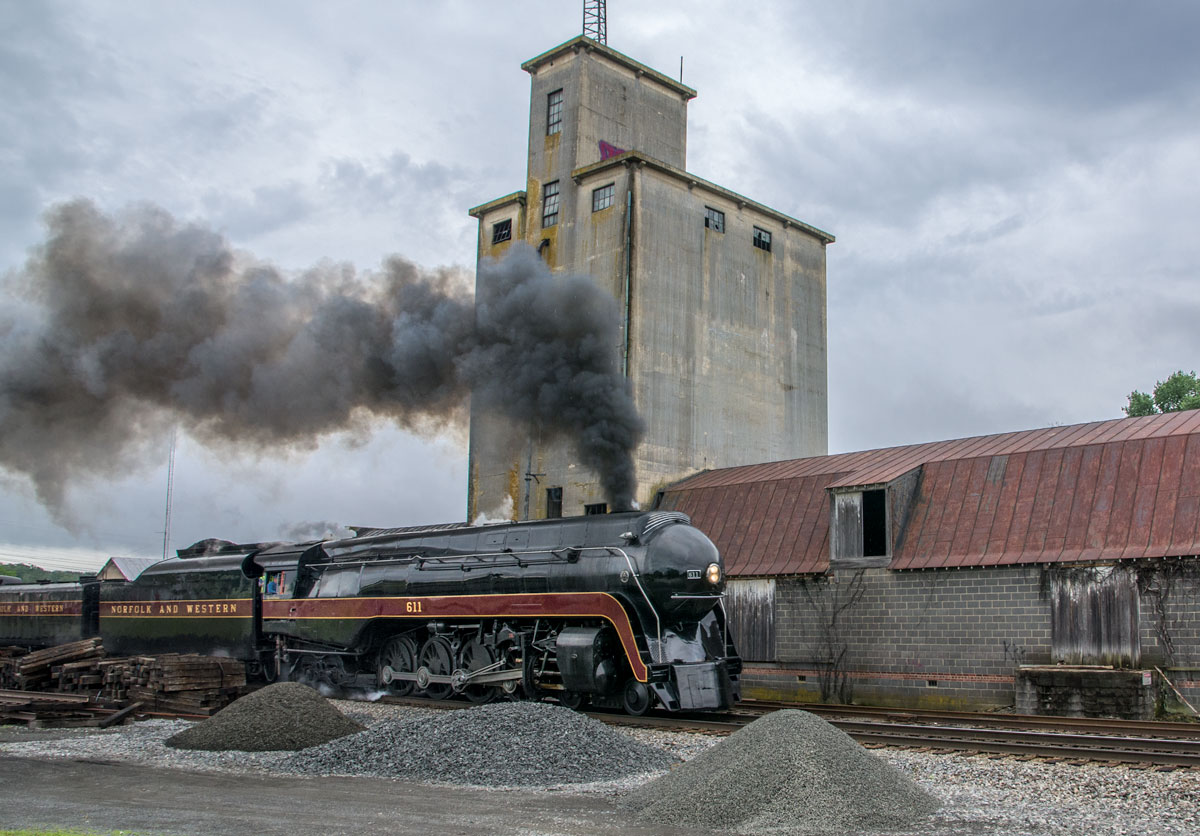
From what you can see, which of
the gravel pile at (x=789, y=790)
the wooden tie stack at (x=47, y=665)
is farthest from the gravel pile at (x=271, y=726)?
the wooden tie stack at (x=47, y=665)

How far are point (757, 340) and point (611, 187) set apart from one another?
22.5 feet

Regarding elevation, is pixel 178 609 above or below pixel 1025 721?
above

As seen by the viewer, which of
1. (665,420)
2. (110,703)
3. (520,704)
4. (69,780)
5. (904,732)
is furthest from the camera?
(665,420)

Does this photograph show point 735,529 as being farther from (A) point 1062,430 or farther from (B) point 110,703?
(B) point 110,703

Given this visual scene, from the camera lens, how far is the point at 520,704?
1321 cm

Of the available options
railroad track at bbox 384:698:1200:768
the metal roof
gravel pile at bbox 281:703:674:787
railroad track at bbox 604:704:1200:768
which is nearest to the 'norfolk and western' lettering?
railroad track at bbox 384:698:1200:768

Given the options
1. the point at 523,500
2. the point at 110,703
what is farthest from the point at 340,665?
the point at 523,500

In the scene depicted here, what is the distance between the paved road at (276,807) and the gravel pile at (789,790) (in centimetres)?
44

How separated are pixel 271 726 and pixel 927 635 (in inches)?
491

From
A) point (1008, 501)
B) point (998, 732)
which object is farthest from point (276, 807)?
point (1008, 501)

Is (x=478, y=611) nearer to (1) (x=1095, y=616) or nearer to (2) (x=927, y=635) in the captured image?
(2) (x=927, y=635)

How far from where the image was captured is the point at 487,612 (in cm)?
1748

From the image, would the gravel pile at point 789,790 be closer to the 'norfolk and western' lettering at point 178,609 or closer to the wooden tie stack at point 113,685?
the wooden tie stack at point 113,685

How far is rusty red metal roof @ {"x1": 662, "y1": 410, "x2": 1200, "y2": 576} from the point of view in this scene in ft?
60.6
